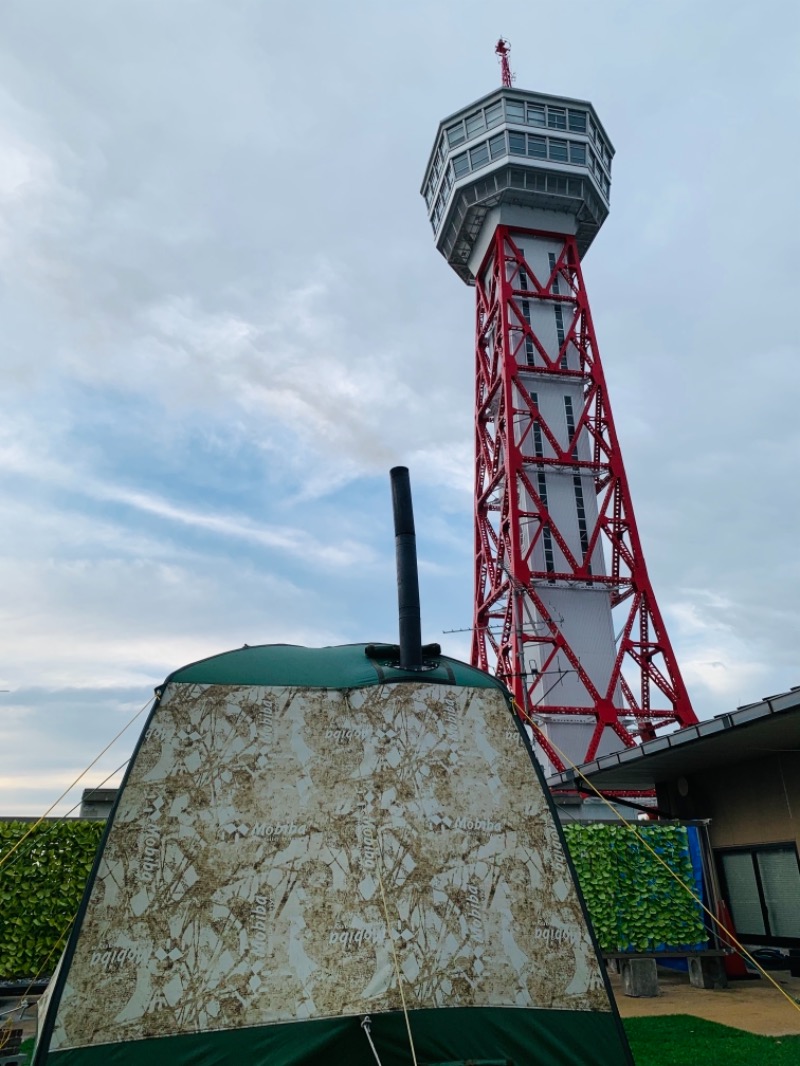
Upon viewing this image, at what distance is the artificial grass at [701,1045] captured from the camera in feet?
28.7

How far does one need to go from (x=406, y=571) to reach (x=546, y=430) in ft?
127

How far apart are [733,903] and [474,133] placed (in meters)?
50.2

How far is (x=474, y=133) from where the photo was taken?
52594 mm

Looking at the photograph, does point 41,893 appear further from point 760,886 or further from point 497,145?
point 497,145

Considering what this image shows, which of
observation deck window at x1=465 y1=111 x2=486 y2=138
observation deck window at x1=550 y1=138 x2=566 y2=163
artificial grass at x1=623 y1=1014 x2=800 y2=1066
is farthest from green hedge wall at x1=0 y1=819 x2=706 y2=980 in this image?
observation deck window at x1=465 y1=111 x2=486 y2=138

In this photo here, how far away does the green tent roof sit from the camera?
7.96 m

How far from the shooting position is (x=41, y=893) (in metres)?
13.6

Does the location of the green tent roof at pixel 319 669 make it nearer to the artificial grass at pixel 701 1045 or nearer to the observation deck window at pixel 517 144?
the artificial grass at pixel 701 1045

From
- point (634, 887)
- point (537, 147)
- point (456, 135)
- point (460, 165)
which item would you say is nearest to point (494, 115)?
point (456, 135)

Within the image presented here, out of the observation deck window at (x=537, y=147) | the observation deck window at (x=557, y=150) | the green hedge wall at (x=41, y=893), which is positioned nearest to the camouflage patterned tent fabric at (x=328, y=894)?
the green hedge wall at (x=41, y=893)

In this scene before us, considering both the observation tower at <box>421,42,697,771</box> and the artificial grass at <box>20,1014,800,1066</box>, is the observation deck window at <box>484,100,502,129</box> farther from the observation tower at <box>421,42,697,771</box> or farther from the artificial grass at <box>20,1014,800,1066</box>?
the artificial grass at <box>20,1014,800,1066</box>

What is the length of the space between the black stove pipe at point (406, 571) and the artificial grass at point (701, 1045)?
555cm

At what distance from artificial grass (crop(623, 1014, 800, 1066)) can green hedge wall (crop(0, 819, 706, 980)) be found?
9.24 ft

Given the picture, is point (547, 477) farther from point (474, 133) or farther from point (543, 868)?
point (543, 868)
